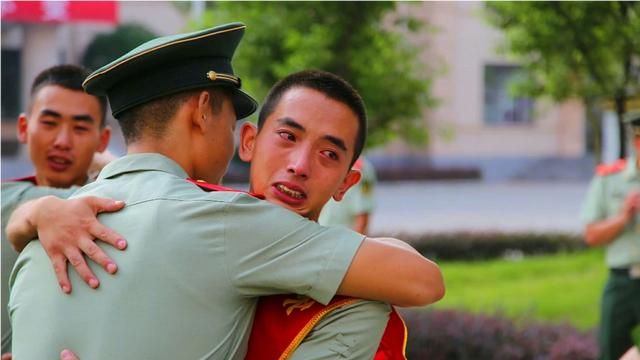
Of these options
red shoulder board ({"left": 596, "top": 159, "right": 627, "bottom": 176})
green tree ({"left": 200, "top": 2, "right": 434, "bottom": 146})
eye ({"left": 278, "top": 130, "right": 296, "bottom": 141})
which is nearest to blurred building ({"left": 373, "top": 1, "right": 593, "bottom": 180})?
green tree ({"left": 200, "top": 2, "right": 434, "bottom": 146})

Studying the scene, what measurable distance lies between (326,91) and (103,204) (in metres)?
0.50

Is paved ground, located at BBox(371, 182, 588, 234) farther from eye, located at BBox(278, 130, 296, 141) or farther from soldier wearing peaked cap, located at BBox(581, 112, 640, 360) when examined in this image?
eye, located at BBox(278, 130, 296, 141)

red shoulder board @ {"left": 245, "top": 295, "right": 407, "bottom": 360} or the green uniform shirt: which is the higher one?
red shoulder board @ {"left": 245, "top": 295, "right": 407, "bottom": 360}

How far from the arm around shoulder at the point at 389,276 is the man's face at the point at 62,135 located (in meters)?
1.59

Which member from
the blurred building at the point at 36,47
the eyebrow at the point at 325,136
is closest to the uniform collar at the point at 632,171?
the eyebrow at the point at 325,136

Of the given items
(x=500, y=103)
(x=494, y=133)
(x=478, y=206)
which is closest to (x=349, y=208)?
(x=478, y=206)

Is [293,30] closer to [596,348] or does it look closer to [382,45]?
[382,45]

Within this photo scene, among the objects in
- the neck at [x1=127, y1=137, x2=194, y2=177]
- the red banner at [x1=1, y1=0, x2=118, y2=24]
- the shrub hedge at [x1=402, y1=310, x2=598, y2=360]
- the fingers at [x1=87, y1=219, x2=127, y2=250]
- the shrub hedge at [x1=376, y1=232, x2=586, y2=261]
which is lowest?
the shrub hedge at [x1=376, y1=232, x2=586, y2=261]

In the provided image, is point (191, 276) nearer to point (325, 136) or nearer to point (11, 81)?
point (325, 136)

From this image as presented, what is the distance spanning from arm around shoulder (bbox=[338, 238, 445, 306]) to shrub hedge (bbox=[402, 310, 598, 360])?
3.98m

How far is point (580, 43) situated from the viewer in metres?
7.60

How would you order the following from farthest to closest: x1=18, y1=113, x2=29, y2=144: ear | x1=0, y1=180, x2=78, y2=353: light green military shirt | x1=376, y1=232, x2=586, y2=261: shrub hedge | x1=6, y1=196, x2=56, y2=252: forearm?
x1=376, y1=232, x2=586, y2=261: shrub hedge < x1=18, y1=113, x2=29, y2=144: ear < x1=0, y1=180, x2=78, y2=353: light green military shirt < x1=6, y1=196, x2=56, y2=252: forearm

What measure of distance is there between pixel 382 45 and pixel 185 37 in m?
7.28

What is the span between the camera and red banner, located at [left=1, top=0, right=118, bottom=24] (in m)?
8.95
